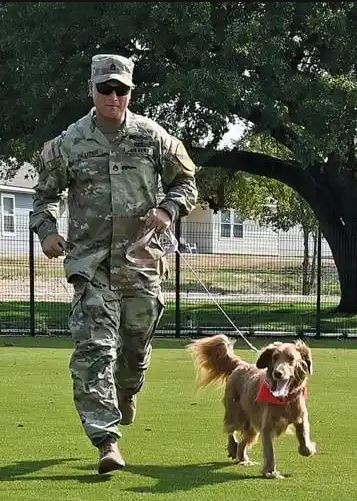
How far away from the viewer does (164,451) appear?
5.71 metres

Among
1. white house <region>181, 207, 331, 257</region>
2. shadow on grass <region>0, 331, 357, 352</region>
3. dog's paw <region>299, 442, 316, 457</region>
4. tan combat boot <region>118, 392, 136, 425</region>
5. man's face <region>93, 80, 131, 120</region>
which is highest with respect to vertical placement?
man's face <region>93, 80, 131, 120</region>

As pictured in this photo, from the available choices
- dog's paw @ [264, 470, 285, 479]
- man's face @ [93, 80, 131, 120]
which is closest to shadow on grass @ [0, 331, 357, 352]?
dog's paw @ [264, 470, 285, 479]

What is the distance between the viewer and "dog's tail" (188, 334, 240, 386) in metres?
5.99

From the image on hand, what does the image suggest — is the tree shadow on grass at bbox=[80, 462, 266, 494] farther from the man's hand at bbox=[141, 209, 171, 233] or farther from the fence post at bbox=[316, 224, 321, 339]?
the fence post at bbox=[316, 224, 321, 339]

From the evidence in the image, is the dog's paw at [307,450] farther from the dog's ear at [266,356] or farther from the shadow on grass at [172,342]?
the shadow on grass at [172,342]

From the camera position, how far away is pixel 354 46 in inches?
716

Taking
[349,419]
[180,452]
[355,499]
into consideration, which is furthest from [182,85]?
[355,499]

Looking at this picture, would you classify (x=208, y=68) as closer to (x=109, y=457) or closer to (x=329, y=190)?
(x=329, y=190)

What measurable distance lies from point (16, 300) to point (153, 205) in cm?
1503

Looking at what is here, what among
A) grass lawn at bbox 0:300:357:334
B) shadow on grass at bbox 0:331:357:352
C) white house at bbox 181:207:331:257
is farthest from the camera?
white house at bbox 181:207:331:257

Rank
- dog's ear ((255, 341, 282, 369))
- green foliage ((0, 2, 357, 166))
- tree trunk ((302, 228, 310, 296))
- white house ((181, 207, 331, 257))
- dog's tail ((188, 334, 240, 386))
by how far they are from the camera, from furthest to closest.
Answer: tree trunk ((302, 228, 310, 296)) < white house ((181, 207, 331, 257)) < green foliage ((0, 2, 357, 166)) < dog's tail ((188, 334, 240, 386)) < dog's ear ((255, 341, 282, 369))

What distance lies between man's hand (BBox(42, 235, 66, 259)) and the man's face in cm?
71

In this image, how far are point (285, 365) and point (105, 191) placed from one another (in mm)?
1402

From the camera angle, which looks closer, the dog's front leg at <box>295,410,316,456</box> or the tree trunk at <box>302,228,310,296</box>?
the dog's front leg at <box>295,410,316,456</box>
